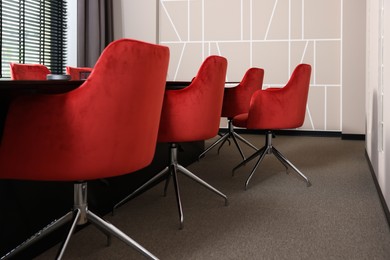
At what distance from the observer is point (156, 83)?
5.32ft

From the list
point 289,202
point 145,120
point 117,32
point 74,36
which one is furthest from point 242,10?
point 145,120

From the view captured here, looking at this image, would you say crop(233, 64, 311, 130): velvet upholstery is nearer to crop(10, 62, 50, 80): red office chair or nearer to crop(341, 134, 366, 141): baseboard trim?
crop(10, 62, 50, 80): red office chair

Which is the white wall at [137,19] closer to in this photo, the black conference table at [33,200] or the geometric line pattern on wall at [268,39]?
A: the geometric line pattern on wall at [268,39]

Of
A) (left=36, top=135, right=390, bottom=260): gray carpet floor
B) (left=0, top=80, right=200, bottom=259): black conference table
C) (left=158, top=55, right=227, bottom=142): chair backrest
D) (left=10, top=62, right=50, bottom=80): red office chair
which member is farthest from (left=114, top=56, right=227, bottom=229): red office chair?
(left=10, top=62, right=50, bottom=80): red office chair

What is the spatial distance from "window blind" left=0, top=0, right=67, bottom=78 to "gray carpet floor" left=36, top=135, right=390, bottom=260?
256cm

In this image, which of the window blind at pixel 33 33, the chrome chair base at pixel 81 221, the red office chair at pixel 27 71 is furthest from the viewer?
the window blind at pixel 33 33

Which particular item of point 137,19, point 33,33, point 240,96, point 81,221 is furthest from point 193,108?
point 137,19

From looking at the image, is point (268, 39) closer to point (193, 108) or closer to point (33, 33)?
point (33, 33)

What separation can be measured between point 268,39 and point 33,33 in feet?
10.2

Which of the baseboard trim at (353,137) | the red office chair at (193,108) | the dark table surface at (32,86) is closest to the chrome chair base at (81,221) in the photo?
the dark table surface at (32,86)

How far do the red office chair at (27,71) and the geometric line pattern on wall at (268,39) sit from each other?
360 centimetres

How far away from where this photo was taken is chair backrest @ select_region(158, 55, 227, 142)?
2281 millimetres

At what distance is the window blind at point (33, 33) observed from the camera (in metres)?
4.61

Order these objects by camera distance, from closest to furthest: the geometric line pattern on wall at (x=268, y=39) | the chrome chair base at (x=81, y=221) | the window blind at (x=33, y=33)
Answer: the chrome chair base at (x=81, y=221) < the window blind at (x=33, y=33) < the geometric line pattern on wall at (x=268, y=39)
